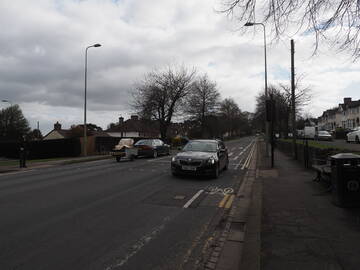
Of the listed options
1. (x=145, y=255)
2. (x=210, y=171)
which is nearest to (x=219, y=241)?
(x=145, y=255)

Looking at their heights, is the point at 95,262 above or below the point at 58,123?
below

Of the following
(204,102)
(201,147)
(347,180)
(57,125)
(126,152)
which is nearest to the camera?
(347,180)

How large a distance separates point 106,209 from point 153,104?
3967 cm

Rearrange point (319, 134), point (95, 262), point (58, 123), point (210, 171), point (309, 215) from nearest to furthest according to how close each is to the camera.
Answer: point (95, 262) < point (309, 215) < point (210, 171) < point (319, 134) < point (58, 123)

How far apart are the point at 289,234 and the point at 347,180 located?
251cm

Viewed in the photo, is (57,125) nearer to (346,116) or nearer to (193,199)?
(346,116)

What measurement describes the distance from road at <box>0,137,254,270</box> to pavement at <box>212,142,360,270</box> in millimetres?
481

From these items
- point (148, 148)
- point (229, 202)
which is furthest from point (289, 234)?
point (148, 148)

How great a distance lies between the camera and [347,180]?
6.68 metres

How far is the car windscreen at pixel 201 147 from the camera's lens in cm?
1309

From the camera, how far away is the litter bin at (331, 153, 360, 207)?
21.9ft

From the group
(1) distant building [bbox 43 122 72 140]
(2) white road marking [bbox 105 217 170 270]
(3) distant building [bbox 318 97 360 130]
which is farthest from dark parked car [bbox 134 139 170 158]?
(3) distant building [bbox 318 97 360 130]

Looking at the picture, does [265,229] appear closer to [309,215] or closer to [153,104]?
[309,215]

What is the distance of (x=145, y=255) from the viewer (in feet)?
14.3
